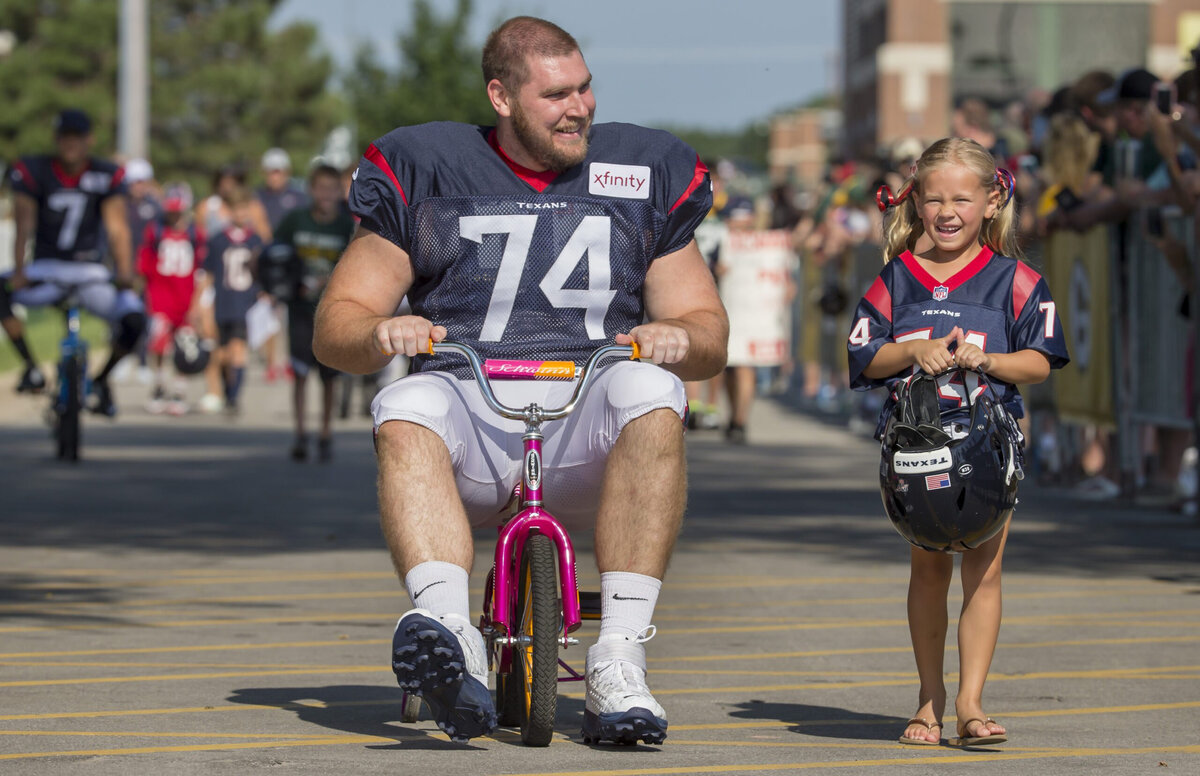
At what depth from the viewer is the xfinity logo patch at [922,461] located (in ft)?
18.8

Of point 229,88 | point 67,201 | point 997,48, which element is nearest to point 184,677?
point 67,201

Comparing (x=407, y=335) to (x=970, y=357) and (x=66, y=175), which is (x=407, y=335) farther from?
(x=66, y=175)

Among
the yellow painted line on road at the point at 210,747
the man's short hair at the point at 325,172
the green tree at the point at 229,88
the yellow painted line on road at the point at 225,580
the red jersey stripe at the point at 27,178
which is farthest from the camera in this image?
the green tree at the point at 229,88

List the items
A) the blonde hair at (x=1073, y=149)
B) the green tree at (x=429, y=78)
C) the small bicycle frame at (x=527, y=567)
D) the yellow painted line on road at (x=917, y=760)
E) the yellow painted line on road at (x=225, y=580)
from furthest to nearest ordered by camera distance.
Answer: the green tree at (x=429, y=78) < the blonde hair at (x=1073, y=149) < the yellow painted line on road at (x=225, y=580) < the small bicycle frame at (x=527, y=567) < the yellow painted line on road at (x=917, y=760)

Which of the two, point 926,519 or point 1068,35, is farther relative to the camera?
point 1068,35

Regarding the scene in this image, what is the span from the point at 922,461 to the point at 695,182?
1.06 metres

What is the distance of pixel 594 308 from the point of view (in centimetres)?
621

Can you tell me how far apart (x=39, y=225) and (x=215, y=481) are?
2.27 m

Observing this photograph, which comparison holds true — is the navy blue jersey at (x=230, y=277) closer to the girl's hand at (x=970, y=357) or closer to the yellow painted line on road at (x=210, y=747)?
the yellow painted line on road at (x=210, y=747)

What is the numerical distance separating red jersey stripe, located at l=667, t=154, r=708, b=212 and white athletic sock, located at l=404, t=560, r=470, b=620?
1.19 metres

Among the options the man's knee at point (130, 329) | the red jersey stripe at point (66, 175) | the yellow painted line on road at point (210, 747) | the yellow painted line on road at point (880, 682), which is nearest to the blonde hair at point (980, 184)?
the yellow painted line on road at point (880, 682)

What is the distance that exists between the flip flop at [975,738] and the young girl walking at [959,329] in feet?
0.07

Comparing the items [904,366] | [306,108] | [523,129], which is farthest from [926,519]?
[306,108]

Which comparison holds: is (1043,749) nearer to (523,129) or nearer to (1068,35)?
(523,129)
